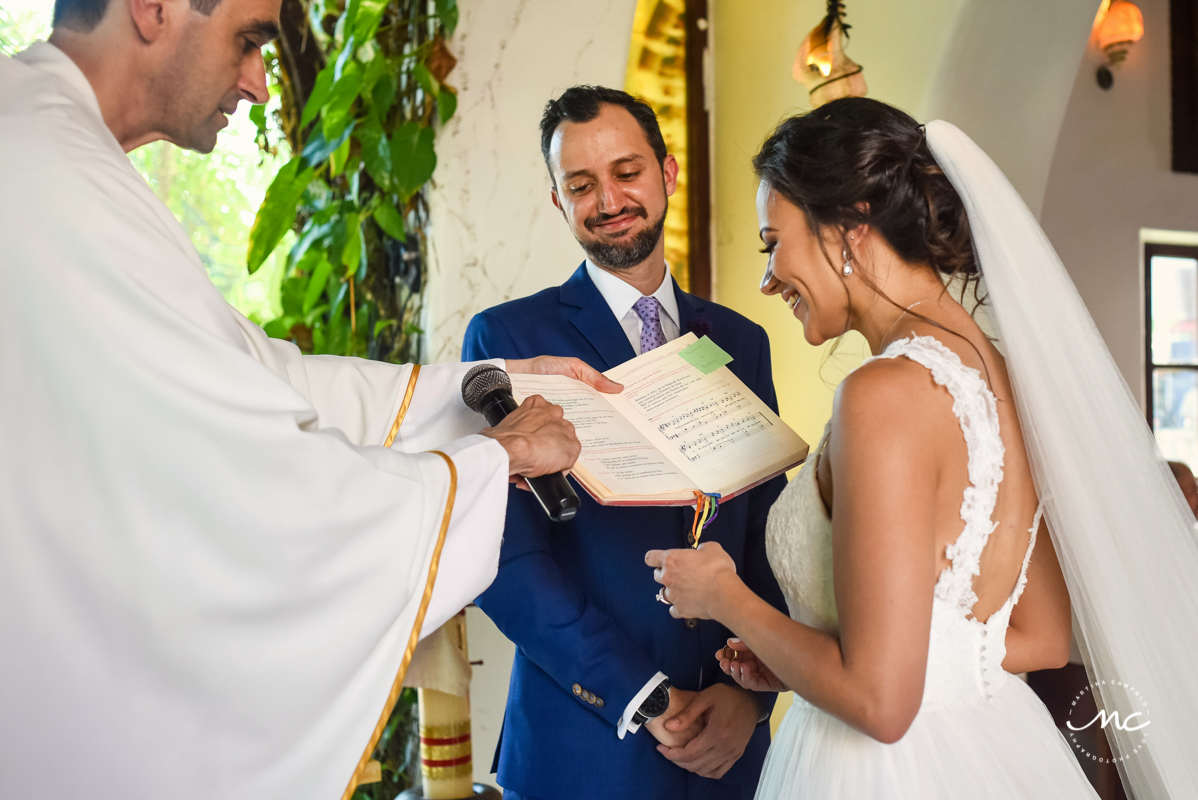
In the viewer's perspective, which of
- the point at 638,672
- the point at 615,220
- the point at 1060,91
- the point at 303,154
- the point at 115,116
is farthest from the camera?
the point at 303,154

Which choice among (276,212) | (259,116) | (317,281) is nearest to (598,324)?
(276,212)

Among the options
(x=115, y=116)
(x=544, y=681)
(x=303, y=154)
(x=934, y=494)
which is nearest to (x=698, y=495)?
(x=934, y=494)

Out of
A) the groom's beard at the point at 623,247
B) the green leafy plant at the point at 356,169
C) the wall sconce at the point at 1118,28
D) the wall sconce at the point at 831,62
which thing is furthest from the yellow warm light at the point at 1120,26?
the groom's beard at the point at 623,247

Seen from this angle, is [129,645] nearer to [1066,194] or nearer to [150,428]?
[150,428]

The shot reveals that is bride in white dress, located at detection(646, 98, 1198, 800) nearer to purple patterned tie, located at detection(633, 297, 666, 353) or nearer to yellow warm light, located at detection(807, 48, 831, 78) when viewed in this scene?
purple patterned tie, located at detection(633, 297, 666, 353)

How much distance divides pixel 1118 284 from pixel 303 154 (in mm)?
5221

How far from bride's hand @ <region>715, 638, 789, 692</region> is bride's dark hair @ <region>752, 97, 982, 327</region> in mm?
713

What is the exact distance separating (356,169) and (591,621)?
91.4 inches

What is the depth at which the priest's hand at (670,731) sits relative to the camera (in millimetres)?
1841

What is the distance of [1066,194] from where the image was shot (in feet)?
19.2

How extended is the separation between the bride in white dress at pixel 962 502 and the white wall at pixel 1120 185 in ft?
15.9

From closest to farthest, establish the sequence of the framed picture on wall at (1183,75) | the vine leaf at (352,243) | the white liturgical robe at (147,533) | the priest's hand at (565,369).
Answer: the white liturgical robe at (147,533)
the priest's hand at (565,369)
the vine leaf at (352,243)
the framed picture on wall at (1183,75)

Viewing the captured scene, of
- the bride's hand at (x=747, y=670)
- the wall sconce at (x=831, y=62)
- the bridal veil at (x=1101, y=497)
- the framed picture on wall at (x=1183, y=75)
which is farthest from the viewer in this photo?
the framed picture on wall at (x=1183, y=75)

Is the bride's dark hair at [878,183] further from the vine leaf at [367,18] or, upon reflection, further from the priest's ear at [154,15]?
the vine leaf at [367,18]
